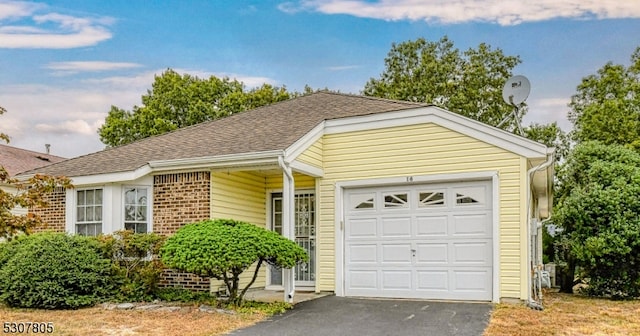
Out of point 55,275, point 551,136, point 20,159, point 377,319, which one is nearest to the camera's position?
point 377,319

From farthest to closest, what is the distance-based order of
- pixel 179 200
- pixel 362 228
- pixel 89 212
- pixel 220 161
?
pixel 89 212
pixel 362 228
pixel 179 200
pixel 220 161

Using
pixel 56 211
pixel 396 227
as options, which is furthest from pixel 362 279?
pixel 56 211

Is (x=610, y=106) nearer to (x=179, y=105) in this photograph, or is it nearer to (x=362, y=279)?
(x=362, y=279)

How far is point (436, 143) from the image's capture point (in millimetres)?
10086

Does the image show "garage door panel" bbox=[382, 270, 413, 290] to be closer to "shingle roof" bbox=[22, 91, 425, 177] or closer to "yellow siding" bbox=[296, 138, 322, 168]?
"yellow siding" bbox=[296, 138, 322, 168]

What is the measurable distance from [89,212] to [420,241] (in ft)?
22.4

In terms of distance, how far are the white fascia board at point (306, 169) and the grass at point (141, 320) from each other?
255 cm

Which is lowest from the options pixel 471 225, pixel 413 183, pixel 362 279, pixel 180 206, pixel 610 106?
pixel 362 279

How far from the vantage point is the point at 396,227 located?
406 inches

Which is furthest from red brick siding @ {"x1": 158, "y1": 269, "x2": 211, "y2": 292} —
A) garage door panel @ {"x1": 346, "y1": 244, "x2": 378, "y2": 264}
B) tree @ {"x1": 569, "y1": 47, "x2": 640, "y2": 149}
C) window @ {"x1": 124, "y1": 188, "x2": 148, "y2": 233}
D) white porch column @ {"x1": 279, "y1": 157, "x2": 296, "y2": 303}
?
tree @ {"x1": 569, "y1": 47, "x2": 640, "y2": 149}

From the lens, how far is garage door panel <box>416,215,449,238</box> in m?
9.89

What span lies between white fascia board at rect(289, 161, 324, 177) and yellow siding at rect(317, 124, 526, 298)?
21 cm

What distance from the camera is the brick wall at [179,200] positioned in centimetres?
1029

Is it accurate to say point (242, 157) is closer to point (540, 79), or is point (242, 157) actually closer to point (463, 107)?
point (540, 79)
